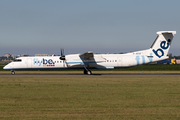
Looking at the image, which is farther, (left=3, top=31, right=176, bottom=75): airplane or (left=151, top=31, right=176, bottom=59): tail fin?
(left=151, top=31, right=176, bottom=59): tail fin

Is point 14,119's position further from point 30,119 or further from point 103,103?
point 103,103

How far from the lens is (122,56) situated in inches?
1331

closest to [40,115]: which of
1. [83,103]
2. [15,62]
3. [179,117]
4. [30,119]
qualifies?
[30,119]

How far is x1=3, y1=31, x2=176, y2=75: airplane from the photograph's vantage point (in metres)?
33.3

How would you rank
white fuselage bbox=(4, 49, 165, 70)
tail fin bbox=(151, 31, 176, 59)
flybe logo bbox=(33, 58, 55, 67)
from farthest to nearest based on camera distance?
tail fin bbox=(151, 31, 176, 59), flybe logo bbox=(33, 58, 55, 67), white fuselage bbox=(4, 49, 165, 70)

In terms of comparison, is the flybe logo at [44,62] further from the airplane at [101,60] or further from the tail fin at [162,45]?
the tail fin at [162,45]

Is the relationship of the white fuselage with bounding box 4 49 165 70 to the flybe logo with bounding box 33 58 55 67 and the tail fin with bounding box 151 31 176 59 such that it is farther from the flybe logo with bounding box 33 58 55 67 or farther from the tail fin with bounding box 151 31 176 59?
the tail fin with bounding box 151 31 176 59

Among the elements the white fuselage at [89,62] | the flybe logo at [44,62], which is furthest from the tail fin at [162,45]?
the flybe logo at [44,62]

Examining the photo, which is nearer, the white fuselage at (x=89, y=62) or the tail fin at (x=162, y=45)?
the white fuselage at (x=89, y=62)

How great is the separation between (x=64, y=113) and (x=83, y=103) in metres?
2.22

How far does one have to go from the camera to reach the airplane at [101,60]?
3334 cm

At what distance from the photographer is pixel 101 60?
33438mm

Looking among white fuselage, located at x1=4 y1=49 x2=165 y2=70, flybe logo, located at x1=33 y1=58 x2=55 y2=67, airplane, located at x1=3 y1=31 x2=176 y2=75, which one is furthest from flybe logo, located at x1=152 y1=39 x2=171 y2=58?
flybe logo, located at x1=33 y1=58 x2=55 y2=67

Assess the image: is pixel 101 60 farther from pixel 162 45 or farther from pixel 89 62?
pixel 162 45
